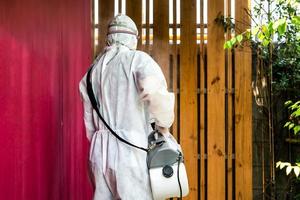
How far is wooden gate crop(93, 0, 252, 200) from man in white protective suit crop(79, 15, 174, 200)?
1.66m

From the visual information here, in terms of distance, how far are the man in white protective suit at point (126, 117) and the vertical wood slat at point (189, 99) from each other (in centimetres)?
166

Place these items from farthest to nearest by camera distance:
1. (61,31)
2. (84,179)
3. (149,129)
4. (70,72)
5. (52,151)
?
(84,179) → (70,72) → (61,31) → (52,151) → (149,129)

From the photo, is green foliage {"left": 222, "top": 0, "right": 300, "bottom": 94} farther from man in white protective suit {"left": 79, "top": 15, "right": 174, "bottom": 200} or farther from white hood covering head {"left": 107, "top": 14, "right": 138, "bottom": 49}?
man in white protective suit {"left": 79, "top": 15, "right": 174, "bottom": 200}

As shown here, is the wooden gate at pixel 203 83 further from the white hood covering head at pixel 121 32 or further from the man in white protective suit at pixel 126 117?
the man in white protective suit at pixel 126 117

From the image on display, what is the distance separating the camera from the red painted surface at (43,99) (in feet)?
4.99

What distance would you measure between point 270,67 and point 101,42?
4.67ft

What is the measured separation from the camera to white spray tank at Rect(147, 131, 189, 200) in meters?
1.90

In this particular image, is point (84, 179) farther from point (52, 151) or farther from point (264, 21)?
point (264, 21)

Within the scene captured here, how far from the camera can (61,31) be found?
93.8 inches

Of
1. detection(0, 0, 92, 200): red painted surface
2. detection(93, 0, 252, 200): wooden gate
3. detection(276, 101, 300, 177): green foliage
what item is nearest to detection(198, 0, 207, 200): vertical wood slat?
detection(93, 0, 252, 200): wooden gate

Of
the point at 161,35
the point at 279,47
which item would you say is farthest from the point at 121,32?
the point at 279,47

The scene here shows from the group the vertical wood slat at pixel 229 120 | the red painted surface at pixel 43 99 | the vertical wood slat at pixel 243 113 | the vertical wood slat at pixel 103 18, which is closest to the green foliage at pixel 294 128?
the vertical wood slat at pixel 243 113

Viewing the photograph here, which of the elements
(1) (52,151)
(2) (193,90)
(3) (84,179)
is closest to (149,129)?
(1) (52,151)

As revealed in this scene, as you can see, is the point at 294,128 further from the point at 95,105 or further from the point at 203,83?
the point at 95,105
